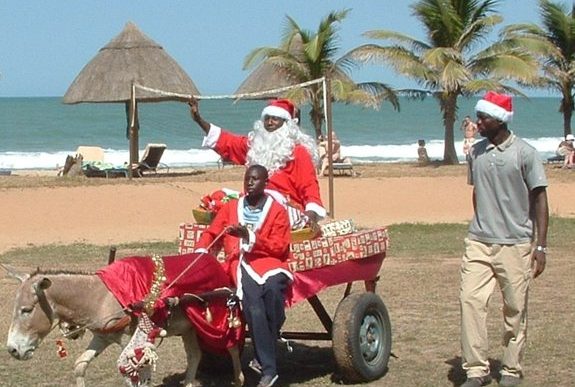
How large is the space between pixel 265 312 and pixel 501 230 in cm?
163

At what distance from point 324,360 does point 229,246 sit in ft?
5.92

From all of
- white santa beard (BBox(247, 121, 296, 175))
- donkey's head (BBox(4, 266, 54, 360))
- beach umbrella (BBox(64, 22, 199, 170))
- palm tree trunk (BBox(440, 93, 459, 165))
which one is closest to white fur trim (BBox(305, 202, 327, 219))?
white santa beard (BBox(247, 121, 296, 175))

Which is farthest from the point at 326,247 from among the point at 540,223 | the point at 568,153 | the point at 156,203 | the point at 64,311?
the point at 568,153

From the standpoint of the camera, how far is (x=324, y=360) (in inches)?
356

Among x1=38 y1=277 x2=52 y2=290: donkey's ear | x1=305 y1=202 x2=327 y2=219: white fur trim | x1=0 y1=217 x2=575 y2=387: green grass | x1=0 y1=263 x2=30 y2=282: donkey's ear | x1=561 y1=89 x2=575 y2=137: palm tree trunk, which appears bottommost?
x1=0 y1=217 x2=575 y2=387: green grass

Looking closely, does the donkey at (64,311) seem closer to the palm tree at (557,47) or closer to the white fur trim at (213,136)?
the white fur trim at (213,136)

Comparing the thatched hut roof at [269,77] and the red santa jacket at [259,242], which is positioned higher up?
the thatched hut roof at [269,77]

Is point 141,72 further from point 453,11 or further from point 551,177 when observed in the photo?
point 551,177

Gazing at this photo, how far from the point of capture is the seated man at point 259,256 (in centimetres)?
730

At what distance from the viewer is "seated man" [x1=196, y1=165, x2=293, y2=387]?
7.30 meters

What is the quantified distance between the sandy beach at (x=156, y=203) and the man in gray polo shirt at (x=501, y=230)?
1011cm

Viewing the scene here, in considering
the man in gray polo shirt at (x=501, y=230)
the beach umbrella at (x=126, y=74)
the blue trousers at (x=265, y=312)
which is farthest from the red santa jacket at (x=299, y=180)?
the beach umbrella at (x=126, y=74)

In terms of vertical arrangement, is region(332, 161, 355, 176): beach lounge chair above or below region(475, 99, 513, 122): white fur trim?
below

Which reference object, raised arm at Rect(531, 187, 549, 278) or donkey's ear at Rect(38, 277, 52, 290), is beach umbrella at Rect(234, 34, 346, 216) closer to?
raised arm at Rect(531, 187, 549, 278)
